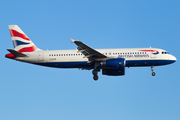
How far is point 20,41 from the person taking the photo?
50750mm

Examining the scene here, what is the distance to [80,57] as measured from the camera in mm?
47500

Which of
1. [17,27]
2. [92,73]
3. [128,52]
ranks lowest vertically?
[92,73]

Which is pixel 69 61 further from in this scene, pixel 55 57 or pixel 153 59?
pixel 153 59

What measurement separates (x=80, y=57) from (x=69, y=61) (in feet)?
6.17

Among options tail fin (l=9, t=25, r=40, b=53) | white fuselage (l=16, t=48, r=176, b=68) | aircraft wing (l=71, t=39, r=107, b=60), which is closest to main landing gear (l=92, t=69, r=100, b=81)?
white fuselage (l=16, t=48, r=176, b=68)

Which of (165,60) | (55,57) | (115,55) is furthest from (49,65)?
(165,60)

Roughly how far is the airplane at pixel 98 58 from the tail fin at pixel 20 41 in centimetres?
29

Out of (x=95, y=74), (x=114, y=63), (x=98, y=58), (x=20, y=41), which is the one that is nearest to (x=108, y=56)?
(x=98, y=58)

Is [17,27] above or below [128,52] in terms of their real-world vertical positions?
above

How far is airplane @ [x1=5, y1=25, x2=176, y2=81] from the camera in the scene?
45.7 meters

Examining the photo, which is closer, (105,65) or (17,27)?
(105,65)

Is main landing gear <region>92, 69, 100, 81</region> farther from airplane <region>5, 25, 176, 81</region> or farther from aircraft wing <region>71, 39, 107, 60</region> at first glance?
aircraft wing <region>71, 39, 107, 60</region>

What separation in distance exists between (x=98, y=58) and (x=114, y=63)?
110 inches

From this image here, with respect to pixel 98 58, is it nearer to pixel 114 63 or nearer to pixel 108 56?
pixel 108 56
